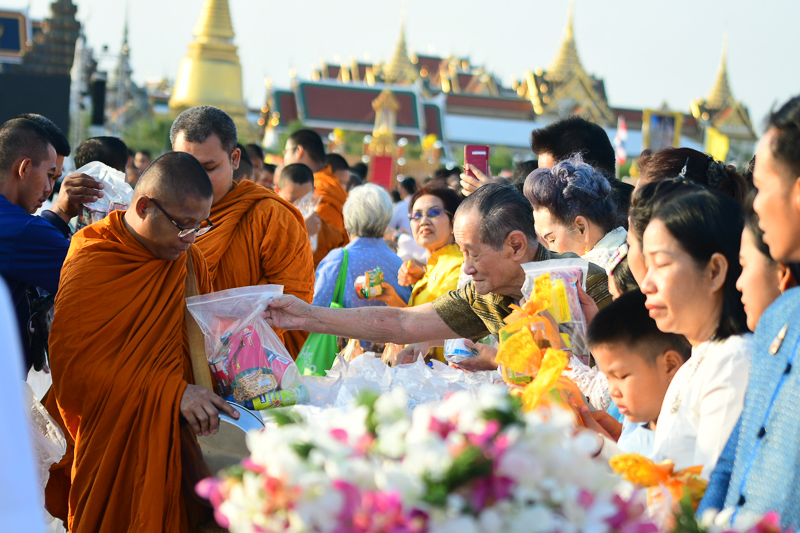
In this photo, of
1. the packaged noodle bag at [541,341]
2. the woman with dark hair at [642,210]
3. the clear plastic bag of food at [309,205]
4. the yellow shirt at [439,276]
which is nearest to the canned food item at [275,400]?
the packaged noodle bag at [541,341]

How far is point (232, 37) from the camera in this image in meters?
40.7

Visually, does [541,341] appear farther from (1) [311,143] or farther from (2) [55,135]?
(1) [311,143]

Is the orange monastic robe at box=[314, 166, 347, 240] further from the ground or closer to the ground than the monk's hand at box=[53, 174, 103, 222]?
closer to the ground

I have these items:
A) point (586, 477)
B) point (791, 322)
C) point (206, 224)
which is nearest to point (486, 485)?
point (586, 477)

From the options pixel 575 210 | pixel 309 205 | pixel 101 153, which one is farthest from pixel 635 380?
pixel 309 205

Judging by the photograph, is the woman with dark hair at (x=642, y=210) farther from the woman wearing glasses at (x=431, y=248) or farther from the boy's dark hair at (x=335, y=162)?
the boy's dark hair at (x=335, y=162)

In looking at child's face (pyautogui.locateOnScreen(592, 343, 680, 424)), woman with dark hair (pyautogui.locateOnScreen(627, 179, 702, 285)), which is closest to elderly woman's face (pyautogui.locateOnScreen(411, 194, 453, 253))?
woman with dark hair (pyautogui.locateOnScreen(627, 179, 702, 285))

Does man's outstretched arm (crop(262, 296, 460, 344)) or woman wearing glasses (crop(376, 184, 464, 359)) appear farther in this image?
woman wearing glasses (crop(376, 184, 464, 359))

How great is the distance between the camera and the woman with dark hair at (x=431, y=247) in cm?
427

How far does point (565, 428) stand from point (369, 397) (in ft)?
0.91

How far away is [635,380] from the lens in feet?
6.59

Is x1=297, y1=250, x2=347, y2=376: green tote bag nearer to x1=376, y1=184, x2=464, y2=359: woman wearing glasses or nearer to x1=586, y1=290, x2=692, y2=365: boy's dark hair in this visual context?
x1=376, y1=184, x2=464, y2=359: woman wearing glasses

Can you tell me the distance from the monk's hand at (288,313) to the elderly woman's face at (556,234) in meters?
0.88

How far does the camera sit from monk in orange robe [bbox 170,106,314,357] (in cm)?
341
